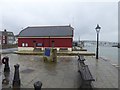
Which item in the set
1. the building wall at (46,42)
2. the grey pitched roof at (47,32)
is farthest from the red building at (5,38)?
the building wall at (46,42)

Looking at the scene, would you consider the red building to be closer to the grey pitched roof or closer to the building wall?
the grey pitched roof

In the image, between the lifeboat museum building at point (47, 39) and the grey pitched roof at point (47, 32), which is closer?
the lifeboat museum building at point (47, 39)

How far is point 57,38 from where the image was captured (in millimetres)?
25906

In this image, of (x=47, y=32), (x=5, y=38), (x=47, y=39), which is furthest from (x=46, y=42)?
(x=5, y=38)

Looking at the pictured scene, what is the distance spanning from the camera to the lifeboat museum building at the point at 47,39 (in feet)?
83.6

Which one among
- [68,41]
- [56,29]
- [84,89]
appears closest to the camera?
[84,89]

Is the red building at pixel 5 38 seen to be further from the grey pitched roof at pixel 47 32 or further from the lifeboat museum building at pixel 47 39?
the lifeboat museum building at pixel 47 39

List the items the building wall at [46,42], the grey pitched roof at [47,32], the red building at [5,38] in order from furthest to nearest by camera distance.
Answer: the red building at [5,38]
the grey pitched roof at [47,32]
the building wall at [46,42]

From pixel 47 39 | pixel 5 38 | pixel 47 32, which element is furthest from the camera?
pixel 5 38

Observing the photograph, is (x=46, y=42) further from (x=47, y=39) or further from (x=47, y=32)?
(x=47, y=32)

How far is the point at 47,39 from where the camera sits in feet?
86.4

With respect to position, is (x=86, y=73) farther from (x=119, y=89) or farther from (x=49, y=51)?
(x=49, y=51)

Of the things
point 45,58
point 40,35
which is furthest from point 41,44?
point 45,58

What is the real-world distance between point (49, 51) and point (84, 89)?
843 centimetres
